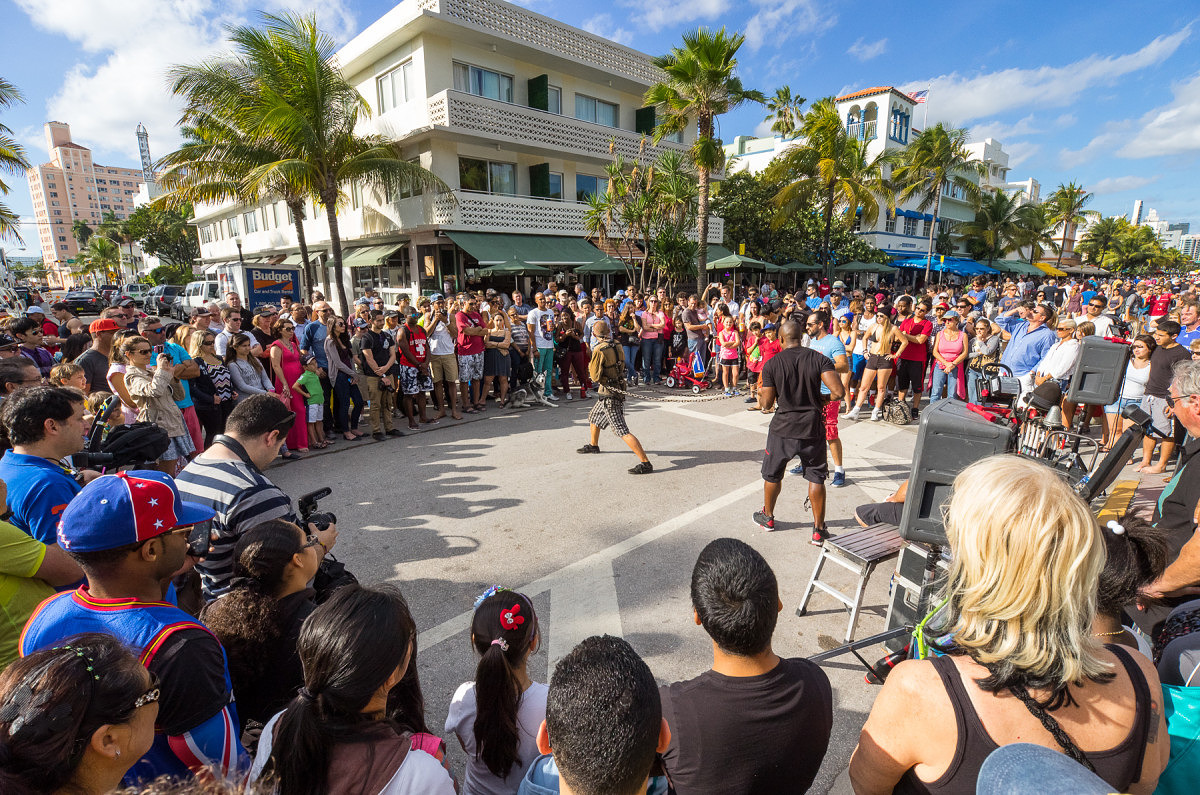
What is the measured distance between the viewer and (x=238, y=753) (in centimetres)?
181

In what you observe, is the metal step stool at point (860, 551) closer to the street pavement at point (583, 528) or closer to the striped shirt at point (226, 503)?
the street pavement at point (583, 528)

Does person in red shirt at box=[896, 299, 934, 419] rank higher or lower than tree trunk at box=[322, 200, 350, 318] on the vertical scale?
lower

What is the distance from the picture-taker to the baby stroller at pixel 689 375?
1159 cm

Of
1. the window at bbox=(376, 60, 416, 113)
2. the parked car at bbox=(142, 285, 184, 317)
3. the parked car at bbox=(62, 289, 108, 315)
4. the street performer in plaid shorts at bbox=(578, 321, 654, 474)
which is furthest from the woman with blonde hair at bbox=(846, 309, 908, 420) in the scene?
the parked car at bbox=(62, 289, 108, 315)

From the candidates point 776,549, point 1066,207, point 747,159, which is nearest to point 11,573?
point 776,549

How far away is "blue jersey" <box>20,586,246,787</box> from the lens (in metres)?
1.61

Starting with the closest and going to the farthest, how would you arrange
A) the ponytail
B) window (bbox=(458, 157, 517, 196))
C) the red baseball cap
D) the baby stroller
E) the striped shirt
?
1. the ponytail
2. the striped shirt
3. the red baseball cap
4. the baby stroller
5. window (bbox=(458, 157, 517, 196))

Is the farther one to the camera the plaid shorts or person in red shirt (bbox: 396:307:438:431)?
person in red shirt (bbox: 396:307:438:431)

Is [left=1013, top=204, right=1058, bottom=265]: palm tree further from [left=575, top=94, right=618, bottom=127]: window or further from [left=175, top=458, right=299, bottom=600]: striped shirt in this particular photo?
[left=175, top=458, right=299, bottom=600]: striped shirt

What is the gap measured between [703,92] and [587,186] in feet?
23.6

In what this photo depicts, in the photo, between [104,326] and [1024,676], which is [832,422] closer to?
[1024,676]

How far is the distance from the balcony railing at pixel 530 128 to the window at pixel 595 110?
3.60ft

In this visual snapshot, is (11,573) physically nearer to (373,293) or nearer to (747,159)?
(373,293)

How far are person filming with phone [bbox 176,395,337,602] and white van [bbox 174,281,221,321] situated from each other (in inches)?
822
